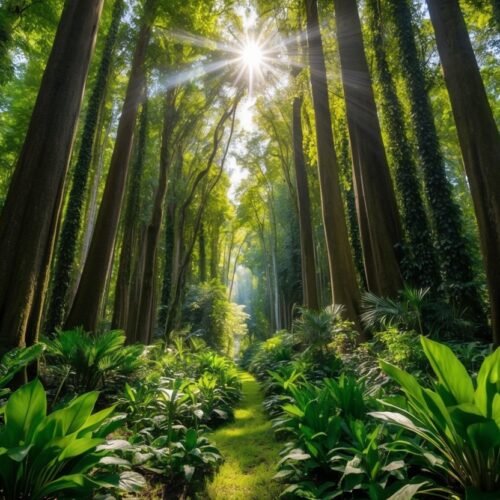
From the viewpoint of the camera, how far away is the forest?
181cm

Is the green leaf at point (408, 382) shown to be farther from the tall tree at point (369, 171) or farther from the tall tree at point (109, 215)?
the tall tree at point (109, 215)

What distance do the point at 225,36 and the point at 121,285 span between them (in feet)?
32.3

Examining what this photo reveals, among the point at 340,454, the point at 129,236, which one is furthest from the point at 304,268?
the point at 340,454

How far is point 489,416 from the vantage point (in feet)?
5.23

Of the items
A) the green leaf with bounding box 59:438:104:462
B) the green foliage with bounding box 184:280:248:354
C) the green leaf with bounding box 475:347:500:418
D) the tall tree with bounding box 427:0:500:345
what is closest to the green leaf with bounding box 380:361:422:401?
the green leaf with bounding box 475:347:500:418

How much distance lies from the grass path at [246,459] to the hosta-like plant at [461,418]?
1.36m

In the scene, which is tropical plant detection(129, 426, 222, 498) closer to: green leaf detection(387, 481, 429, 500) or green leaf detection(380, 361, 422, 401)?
green leaf detection(387, 481, 429, 500)

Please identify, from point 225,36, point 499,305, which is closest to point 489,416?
point 499,305

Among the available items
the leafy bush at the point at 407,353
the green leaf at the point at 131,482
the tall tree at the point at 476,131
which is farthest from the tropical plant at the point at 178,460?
the tall tree at the point at 476,131

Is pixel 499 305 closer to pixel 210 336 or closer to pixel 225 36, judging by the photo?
pixel 225 36

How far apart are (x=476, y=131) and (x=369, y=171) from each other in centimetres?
293

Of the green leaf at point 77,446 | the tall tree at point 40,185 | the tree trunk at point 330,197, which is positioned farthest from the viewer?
the tree trunk at point 330,197

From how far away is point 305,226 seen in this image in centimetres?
1130

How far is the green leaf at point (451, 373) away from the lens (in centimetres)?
169
